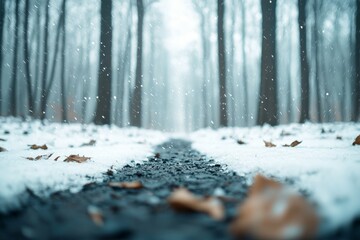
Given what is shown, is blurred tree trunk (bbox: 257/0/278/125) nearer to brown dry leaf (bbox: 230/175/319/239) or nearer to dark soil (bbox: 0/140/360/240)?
dark soil (bbox: 0/140/360/240)

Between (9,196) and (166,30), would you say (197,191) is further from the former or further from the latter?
(166,30)

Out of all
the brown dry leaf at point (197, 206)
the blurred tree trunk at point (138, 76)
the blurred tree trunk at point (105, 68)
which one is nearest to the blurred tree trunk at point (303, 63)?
the blurred tree trunk at point (105, 68)

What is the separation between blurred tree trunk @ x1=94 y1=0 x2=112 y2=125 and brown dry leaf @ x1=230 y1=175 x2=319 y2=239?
908 cm

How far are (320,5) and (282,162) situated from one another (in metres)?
16.4

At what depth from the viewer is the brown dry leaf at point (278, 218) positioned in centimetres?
100

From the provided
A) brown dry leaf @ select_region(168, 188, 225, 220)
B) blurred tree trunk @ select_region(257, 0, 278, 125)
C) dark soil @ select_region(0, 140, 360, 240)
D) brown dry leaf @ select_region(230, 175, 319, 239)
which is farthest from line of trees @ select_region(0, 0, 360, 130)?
brown dry leaf @ select_region(230, 175, 319, 239)

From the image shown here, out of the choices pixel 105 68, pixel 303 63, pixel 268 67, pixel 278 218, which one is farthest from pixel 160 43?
pixel 278 218

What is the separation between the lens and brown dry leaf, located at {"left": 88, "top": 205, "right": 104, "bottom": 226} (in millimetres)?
1312

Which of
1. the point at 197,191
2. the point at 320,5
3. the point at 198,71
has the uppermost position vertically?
the point at 320,5

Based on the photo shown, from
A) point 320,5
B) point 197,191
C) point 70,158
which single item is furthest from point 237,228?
point 320,5

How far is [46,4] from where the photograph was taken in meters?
13.5

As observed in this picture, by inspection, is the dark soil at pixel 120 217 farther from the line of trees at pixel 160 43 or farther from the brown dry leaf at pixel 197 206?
the line of trees at pixel 160 43

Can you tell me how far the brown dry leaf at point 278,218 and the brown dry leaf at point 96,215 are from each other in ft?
2.06

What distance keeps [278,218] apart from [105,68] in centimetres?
953
